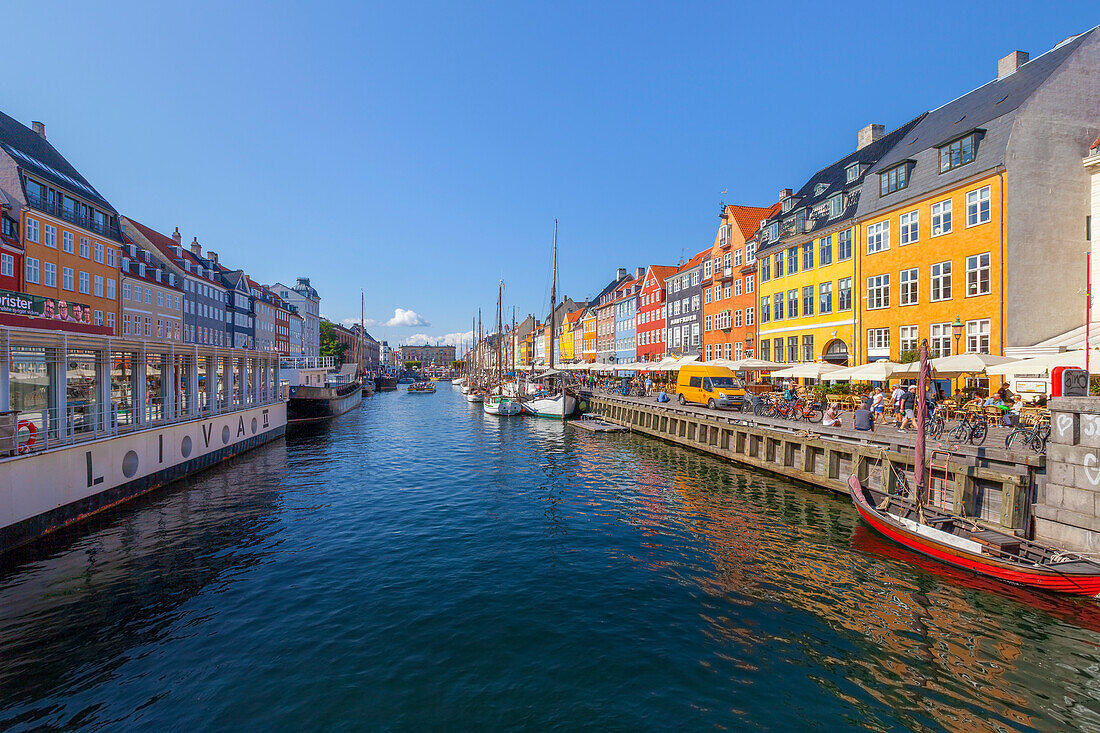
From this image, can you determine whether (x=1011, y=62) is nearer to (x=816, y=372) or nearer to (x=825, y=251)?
(x=825, y=251)

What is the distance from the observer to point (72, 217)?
131 ft

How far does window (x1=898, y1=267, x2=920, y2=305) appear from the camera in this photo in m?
30.6

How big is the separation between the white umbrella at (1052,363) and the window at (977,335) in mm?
10583

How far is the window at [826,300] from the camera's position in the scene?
37312 millimetres

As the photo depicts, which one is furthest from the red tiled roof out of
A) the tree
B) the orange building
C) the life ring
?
the tree

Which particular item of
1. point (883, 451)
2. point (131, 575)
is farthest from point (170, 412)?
point (883, 451)

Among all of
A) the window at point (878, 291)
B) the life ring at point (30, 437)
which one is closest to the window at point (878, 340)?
the window at point (878, 291)

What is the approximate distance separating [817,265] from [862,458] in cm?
2499

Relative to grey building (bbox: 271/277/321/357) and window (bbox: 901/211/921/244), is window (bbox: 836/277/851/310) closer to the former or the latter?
window (bbox: 901/211/921/244)

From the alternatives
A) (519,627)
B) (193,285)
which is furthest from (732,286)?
(193,285)

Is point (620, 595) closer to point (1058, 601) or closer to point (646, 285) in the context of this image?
point (1058, 601)

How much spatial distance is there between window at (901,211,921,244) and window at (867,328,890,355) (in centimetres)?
563

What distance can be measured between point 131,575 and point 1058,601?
68.3 feet

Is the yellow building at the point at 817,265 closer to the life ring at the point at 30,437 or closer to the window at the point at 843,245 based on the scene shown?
the window at the point at 843,245
